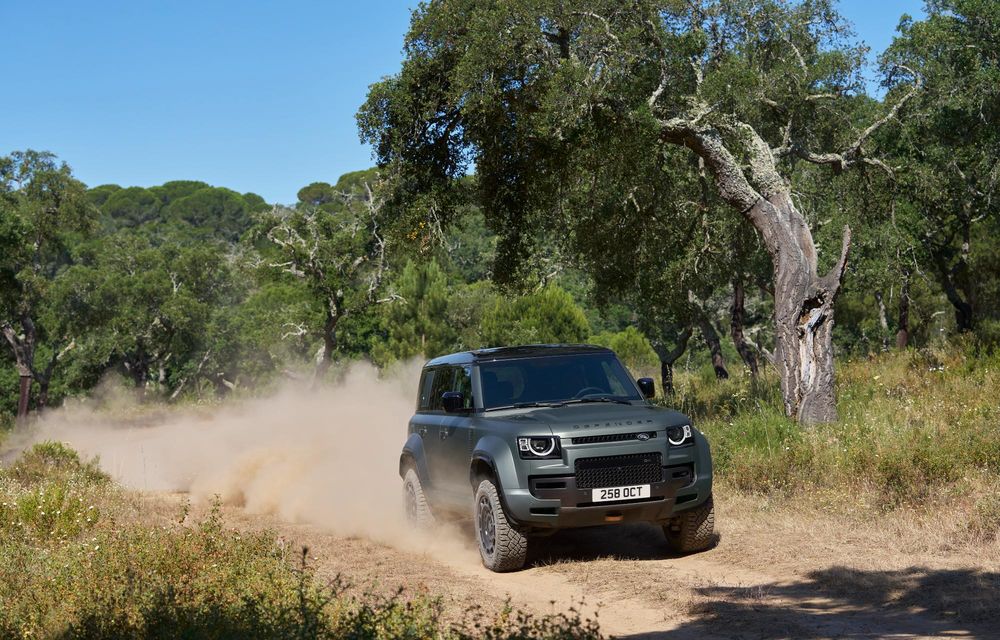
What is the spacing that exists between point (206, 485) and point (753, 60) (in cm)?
1347

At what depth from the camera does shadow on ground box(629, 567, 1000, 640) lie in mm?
6672

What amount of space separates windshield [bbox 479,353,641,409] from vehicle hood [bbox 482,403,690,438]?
367 mm

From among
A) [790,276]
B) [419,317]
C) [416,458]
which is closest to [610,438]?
[416,458]

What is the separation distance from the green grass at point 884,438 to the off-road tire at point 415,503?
12.2 feet

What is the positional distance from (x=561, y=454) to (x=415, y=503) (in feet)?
9.16

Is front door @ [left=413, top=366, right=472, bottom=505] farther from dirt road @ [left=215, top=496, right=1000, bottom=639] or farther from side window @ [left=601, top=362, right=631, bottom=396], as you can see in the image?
side window @ [left=601, top=362, right=631, bottom=396]

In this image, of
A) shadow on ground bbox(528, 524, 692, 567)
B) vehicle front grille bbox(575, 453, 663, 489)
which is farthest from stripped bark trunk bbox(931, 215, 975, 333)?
vehicle front grille bbox(575, 453, 663, 489)

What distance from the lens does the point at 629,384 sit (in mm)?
10711

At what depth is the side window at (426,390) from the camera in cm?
1200

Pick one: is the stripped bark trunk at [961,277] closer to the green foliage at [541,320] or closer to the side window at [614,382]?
the side window at [614,382]

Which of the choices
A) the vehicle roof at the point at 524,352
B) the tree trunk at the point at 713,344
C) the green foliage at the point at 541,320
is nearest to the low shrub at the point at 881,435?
the vehicle roof at the point at 524,352

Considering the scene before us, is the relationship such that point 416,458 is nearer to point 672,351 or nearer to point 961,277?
point 672,351

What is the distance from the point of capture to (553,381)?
34.5 feet

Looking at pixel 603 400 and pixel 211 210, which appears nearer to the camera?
pixel 603 400
